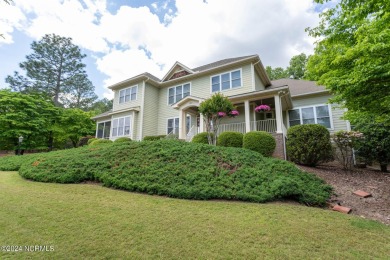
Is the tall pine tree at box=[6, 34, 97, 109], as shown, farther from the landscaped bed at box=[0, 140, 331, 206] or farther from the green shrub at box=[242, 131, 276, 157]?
the green shrub at box=[242, 131, 276, 157]

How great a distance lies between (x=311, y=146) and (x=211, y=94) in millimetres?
7718

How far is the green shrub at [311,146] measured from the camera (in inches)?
304

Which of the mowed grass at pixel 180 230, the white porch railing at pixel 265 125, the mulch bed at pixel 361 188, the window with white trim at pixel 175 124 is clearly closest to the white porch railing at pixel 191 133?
the window with white trim at pixel 175 124

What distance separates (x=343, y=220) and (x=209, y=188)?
289 cm

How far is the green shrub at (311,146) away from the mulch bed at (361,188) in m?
0.42

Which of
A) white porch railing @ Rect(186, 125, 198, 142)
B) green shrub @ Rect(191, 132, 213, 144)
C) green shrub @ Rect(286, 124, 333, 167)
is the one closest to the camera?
green shrub @ Rect(286, 124, 333, 167)

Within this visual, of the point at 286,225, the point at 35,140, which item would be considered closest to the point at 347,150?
the point at 286,225

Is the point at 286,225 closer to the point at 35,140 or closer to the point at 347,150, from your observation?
the point at 347,150

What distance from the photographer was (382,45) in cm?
368

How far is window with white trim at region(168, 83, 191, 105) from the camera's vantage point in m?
15.3

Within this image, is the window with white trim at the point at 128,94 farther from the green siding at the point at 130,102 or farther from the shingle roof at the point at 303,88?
the shingle roof at the point at 303,88

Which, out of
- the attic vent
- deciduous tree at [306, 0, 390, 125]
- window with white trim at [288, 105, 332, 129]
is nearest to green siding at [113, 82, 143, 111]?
the attic vent

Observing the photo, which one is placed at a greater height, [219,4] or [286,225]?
[219,4]

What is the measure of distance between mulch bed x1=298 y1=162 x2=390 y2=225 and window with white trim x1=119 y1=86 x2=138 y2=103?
14.2 metres
